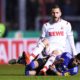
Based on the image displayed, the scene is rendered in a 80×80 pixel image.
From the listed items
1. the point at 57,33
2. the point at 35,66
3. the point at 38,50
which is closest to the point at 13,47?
Answer: the point at 35,66

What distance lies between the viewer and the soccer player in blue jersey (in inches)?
548

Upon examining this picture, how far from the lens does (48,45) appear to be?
13.9 m

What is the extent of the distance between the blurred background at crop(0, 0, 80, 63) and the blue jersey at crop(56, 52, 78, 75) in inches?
500

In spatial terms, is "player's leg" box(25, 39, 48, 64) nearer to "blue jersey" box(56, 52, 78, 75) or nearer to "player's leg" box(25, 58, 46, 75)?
"player's leg" box(25, 58, 46, 75)

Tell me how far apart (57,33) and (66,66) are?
2.41 ft

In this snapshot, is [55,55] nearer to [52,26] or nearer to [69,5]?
[52,26]

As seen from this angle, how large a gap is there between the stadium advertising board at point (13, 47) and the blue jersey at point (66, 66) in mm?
7017

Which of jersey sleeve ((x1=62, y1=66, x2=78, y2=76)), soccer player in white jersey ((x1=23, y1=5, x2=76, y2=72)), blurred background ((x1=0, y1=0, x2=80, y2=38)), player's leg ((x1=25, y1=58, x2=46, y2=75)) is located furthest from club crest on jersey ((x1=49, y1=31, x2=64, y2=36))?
blurred background ((x1=0, y1=0, x2=80, y2=38))

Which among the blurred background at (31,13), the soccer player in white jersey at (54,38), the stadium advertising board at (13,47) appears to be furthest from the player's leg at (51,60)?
the blurred background at (31,13)

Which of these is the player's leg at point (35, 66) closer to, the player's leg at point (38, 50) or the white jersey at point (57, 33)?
the player's leg at point (38, 50)

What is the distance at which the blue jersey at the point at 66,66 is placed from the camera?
13915 mm

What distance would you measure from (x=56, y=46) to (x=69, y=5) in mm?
14879

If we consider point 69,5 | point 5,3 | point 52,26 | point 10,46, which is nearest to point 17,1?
point 5,3

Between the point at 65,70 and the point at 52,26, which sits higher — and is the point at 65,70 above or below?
below
